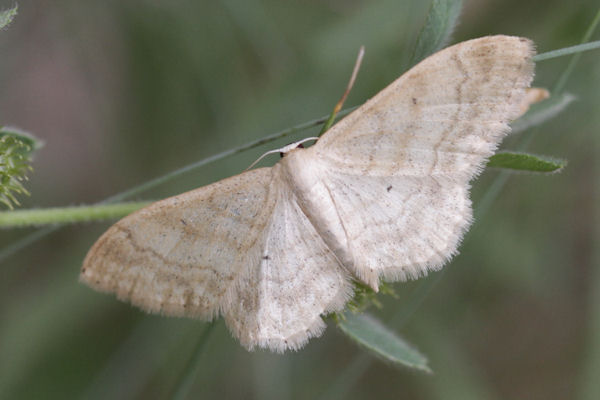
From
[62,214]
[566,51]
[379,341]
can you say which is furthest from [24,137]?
[566,51]

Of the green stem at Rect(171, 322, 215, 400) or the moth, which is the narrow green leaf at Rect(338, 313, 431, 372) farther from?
the green stem at Rect(171, 322, 215, 400)

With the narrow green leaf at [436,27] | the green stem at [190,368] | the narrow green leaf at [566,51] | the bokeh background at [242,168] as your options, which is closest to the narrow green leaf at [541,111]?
the narrow green leaf at [566,51]

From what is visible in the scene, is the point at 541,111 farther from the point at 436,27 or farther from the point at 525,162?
the point at 436,27

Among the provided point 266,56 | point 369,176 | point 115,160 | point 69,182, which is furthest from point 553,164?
point 69,182

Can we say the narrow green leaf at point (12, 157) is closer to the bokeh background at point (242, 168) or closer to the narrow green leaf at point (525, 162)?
the bokeh background at point (242, 168)

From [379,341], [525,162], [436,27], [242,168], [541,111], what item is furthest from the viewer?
[242,168]

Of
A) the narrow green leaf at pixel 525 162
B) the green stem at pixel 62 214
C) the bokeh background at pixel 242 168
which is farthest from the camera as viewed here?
the bokeh background at pixel 242 168
